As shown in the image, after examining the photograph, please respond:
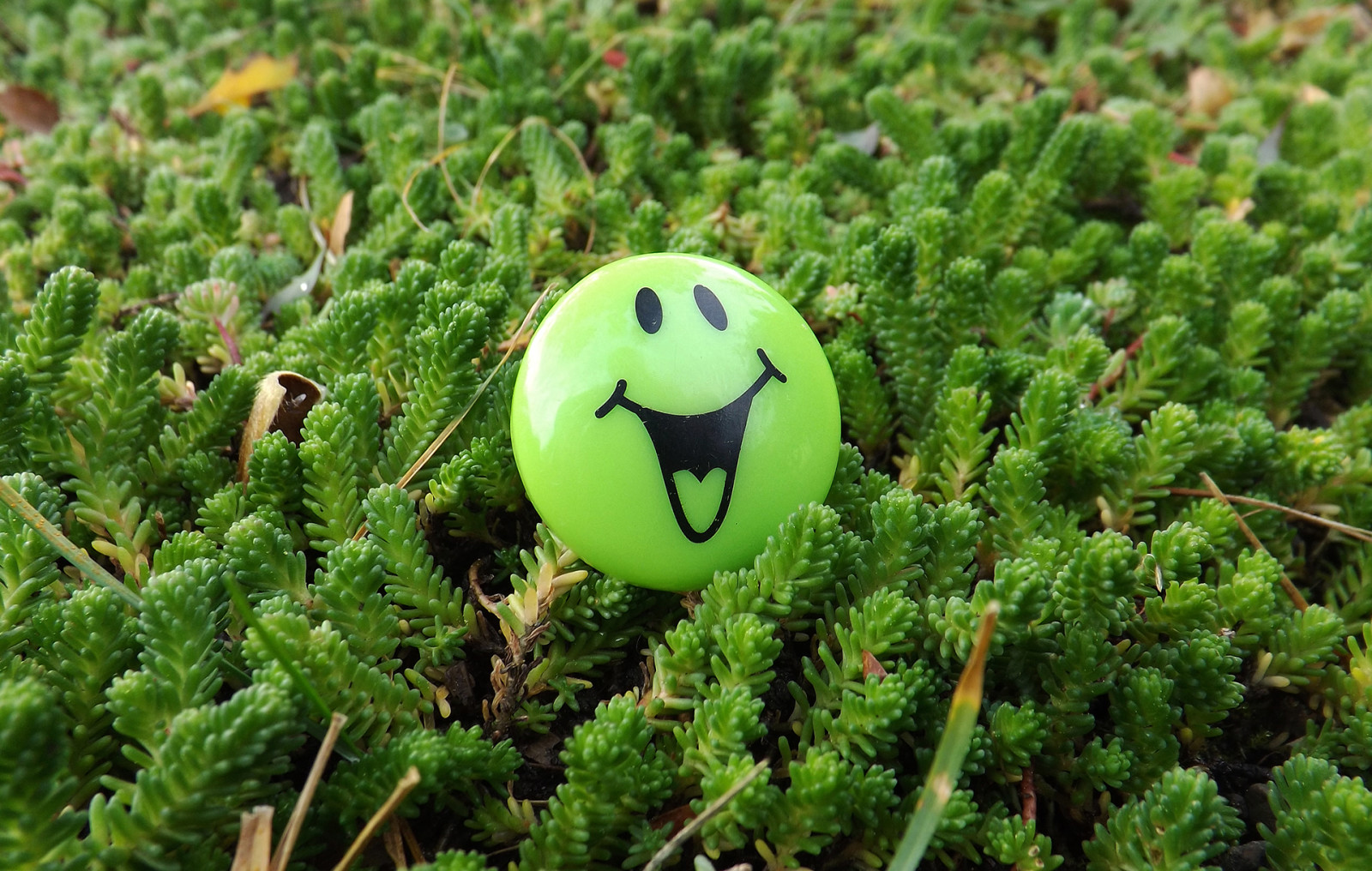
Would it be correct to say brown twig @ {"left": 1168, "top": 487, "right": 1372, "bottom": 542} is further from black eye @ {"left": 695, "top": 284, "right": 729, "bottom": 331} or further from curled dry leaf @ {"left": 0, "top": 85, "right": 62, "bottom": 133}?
curled dry leaf @ {"left": 0, "top": 85, "right": 62, "bottom": 133}

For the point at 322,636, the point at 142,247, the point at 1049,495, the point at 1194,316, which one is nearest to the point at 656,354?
the point at 322,636

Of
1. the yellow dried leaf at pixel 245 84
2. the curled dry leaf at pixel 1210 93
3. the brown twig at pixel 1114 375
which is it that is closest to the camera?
the brown twig at pixel 1114 375

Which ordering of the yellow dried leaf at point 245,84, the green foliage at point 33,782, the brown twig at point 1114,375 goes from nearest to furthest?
the green foliage at point 33,782 → the brown twig at point 1114,375 → the yellow dried leaf at point 245,84

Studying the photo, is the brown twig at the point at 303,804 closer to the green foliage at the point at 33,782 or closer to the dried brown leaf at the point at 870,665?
the green foliage at the point at 33,782

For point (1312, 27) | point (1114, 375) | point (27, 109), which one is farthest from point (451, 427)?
point (1312, 27)

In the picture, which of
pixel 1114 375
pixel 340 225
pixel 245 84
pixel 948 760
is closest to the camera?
pixel 948 760

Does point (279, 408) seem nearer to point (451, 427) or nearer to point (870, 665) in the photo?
point (451, 427)

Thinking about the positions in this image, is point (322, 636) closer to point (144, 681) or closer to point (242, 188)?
point (144, 681)

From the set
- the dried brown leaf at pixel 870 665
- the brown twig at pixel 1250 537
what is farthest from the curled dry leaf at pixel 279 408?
the brown twig at pixel 1250 537
